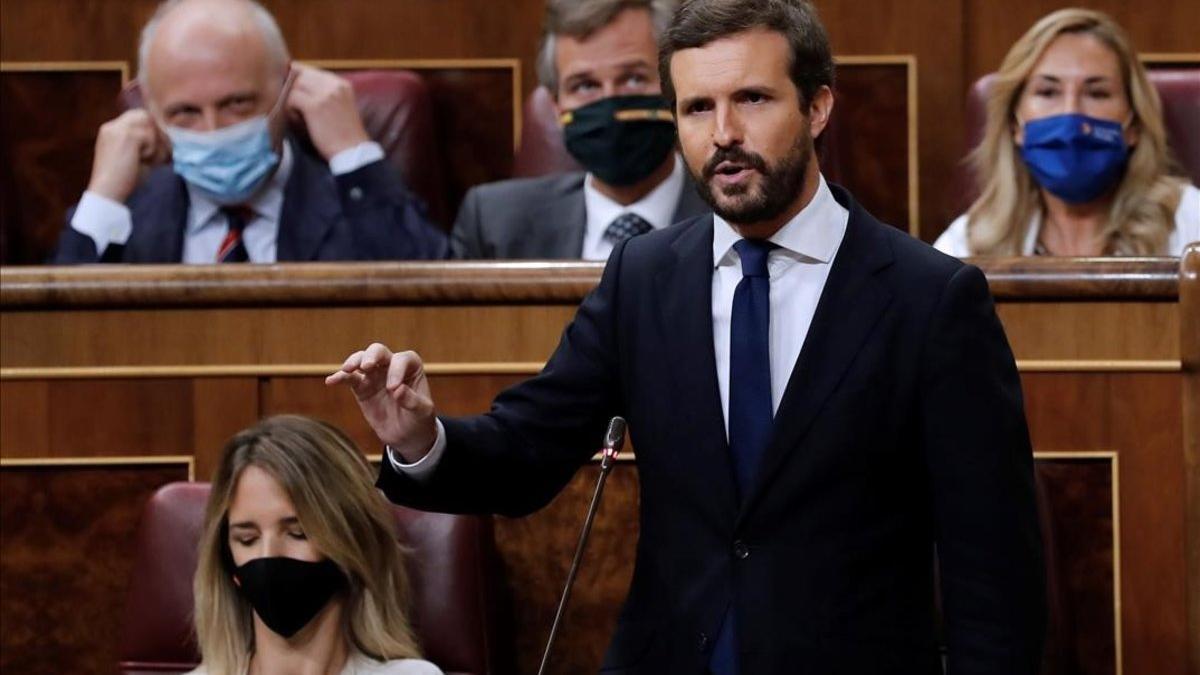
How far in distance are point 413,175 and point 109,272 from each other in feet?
1.77

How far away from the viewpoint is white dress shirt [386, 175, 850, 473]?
2.84 ft

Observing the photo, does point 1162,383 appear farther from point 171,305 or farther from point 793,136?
point 171,305

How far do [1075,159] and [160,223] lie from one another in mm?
755

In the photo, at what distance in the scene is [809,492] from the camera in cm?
84

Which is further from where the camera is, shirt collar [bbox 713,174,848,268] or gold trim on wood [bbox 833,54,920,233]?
gold trim on wood [bbox 833,54,920,233]

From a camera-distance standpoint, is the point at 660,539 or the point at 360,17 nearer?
the point at 660,539

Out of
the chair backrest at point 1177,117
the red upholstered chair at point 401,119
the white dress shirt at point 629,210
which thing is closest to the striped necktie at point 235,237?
the red upholstered chair at point 401,119

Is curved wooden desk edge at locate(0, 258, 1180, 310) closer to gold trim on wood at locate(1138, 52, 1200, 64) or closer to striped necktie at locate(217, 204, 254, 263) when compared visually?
striped necktie at locate(217, 204, 254, 263)

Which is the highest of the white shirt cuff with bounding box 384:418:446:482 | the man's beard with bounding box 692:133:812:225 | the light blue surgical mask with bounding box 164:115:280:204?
the light blue surgical mask with bounding box 164:115:280:204

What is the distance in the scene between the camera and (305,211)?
1598mm

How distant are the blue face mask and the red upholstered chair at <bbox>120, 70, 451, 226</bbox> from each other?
556 millimetres

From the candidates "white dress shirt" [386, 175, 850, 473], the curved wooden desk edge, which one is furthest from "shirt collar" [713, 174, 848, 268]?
the curved wooden desk edge

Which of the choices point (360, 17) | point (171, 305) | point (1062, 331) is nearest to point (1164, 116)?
point (1062, 331)

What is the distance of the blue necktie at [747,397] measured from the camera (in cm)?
85
